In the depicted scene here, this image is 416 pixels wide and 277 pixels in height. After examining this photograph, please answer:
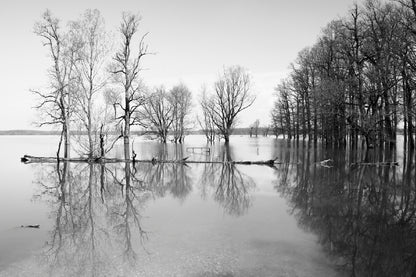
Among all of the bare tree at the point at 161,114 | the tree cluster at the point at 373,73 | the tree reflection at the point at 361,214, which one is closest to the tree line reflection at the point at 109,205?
the tree reflection at the point at 361,214

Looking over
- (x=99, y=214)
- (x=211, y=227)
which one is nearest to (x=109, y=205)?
(x=99, y=214)

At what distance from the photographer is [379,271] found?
5.36m

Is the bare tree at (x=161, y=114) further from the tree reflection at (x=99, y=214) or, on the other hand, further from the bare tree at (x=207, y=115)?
the tree reflection at (x=99, y=214)

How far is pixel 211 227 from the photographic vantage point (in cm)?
809

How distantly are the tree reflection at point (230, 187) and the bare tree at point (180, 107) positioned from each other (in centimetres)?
4304

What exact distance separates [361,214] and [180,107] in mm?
55004

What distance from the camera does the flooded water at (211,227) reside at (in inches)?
223

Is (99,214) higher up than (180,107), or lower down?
lower down

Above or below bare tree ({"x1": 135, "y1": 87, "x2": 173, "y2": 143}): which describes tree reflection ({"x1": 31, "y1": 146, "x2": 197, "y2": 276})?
below

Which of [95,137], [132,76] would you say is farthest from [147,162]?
[132,76]

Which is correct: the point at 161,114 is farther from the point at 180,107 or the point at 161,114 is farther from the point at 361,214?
the point at 361,214

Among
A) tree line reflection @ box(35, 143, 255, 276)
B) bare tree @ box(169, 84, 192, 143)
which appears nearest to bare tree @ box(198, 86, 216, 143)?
bare tree @ box(169, 84, 192, 143)

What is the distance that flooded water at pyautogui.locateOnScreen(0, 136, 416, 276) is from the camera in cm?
568

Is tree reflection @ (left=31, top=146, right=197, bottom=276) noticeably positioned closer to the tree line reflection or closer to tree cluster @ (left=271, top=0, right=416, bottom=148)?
the tree line reflection
